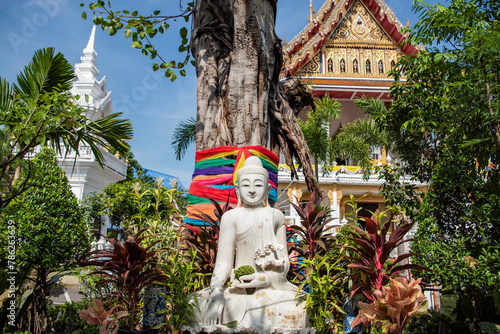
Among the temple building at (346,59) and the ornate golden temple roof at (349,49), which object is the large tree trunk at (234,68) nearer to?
the temple building at (346,59)

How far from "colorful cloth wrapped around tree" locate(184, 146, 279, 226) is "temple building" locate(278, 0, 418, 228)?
40.9 ft

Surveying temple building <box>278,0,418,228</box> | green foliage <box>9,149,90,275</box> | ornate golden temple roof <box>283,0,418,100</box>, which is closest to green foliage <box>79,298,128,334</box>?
green foliage <box>9,149,90,275</box>

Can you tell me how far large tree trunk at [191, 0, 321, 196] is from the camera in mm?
4648

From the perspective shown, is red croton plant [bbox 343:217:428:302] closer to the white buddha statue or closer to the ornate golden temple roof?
the white buddha statue

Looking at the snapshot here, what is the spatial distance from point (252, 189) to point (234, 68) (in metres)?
1.98

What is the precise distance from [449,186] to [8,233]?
5470 mm

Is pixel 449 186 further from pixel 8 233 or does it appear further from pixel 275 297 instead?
pixel 8 233

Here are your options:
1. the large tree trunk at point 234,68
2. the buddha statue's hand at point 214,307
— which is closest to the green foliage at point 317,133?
the large tree trunk at point 234,68

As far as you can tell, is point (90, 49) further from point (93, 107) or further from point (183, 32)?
point (183, 32)

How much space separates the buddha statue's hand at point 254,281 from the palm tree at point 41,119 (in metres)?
2.69

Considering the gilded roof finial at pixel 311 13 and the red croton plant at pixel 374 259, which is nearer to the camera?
the red croton plant at pixel 374 259

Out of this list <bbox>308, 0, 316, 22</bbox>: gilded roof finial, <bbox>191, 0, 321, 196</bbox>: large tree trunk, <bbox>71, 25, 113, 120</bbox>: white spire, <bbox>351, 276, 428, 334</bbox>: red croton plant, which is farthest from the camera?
<bbox>308, 0, 316, 22</bbox>: gilded roof finial

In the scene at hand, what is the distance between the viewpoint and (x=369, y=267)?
293 centimetres

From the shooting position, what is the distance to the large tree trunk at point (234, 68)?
15.3 feet
